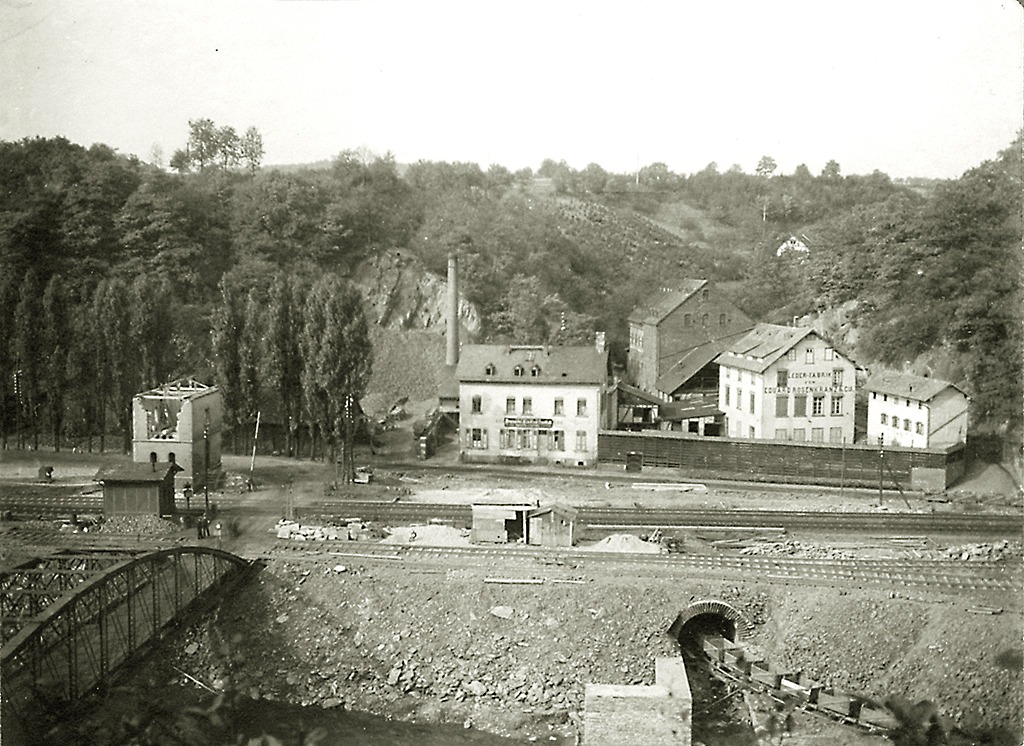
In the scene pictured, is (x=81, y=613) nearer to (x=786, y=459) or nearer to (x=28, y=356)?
(x=28, y=356)

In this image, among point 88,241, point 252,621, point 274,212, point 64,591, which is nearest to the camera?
point 64,591

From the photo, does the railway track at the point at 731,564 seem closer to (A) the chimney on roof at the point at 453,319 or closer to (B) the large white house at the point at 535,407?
(B) the large white house at the point at 535,407

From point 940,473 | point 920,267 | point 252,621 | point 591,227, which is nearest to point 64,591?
point 252,621

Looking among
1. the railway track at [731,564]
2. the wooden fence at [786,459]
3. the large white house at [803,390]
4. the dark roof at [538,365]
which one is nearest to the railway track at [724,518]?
the railway track at [731,564]

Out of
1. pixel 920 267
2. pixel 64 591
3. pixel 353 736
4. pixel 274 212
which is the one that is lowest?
pixel 353 736

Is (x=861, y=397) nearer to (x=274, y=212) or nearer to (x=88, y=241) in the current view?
(x=274, y=212)

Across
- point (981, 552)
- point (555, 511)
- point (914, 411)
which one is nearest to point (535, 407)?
point (555, 511)
